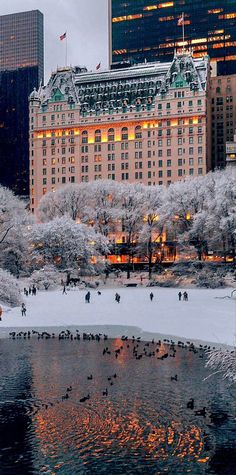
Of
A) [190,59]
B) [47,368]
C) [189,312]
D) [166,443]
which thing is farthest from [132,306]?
[190,59]

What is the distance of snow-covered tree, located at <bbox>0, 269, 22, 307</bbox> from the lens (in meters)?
73.0

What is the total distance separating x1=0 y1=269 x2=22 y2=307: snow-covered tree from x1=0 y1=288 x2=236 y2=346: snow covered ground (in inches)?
78.2

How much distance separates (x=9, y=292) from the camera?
73.3m

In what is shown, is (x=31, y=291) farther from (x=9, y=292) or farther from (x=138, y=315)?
(x=138, y=315)

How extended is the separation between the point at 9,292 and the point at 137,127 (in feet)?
418

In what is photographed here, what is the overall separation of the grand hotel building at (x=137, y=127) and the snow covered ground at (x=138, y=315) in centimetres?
10777

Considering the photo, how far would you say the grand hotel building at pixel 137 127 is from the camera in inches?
7402

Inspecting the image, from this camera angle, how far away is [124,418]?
102 feet

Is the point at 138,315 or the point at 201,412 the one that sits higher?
the point at 138,315

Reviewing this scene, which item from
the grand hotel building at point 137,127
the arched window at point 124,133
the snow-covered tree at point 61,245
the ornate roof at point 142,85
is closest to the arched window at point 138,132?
the grand hotel building at point 137,127

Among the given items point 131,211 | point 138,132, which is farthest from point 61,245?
point 138,132

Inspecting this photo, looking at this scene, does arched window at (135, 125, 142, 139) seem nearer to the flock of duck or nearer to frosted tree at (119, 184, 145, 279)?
frosted tree at (119, 184, 145, 279)

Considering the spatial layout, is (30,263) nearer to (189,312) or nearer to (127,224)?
(127,224)

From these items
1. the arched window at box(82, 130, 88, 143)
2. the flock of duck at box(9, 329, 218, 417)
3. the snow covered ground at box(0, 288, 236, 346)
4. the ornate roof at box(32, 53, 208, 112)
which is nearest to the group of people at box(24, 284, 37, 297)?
the snow covered ground at box(0, 288, 236, 346)
